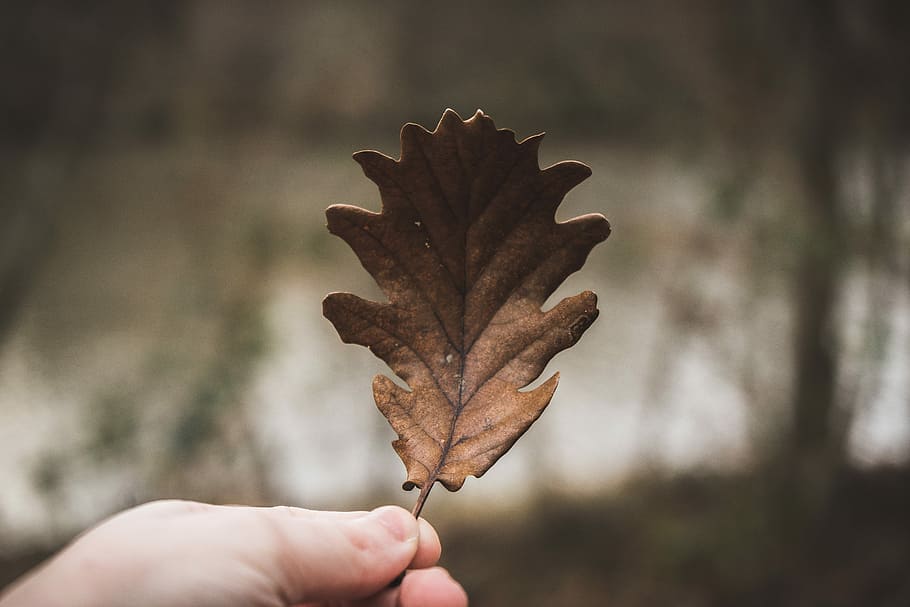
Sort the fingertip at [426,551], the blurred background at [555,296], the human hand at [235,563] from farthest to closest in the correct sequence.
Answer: the blurred background at [555,296], the fingertip at [426,551], the human hand at [235,563]

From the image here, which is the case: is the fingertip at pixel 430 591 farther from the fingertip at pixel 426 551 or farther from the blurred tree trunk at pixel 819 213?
the blurred tree trunk at pixel 819 213

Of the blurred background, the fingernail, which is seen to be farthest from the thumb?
the blurred background

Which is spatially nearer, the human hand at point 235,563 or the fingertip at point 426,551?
the human hand at point 235,563

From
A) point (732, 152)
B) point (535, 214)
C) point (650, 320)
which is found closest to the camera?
point (535, 214)

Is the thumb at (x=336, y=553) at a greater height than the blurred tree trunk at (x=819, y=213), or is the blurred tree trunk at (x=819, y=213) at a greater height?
the blurred tree trunk at (x=819, y=213)

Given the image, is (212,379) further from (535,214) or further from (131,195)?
(535,214)

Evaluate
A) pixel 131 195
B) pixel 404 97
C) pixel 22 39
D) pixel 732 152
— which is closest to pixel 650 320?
pixel 732 152

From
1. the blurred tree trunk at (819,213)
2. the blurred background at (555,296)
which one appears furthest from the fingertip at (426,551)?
the blurred tree trunk at (819,213)
